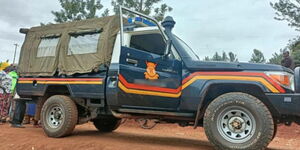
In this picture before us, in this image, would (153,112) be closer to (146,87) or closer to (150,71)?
(146,87)

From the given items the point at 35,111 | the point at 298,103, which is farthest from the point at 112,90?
the point at 298,103

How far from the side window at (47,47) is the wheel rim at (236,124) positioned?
3.98m

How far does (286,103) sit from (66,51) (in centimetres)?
437

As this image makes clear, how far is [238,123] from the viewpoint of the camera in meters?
4.50

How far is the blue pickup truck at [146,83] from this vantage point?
14.7ft

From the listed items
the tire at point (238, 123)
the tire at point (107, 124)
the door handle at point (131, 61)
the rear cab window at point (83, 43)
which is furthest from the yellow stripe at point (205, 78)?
the tire at point (107, 124)

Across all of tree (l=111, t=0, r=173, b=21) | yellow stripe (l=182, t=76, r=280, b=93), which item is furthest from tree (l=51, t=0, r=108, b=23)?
yellow stripe (l=182, t=76, r=280, b=93)

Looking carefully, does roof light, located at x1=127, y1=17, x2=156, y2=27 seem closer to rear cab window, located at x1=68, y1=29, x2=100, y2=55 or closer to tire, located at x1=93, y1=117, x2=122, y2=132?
rear cab window, located at x1=68, y1=29, x2=100, y2=55

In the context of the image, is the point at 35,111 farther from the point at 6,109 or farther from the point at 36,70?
the point at 6,109

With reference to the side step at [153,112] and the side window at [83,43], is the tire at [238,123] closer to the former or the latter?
the side step at [153,112]

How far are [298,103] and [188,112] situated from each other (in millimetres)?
1699

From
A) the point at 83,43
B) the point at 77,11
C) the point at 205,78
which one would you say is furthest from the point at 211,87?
the point at 77,11

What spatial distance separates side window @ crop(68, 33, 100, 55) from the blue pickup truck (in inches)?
0.8

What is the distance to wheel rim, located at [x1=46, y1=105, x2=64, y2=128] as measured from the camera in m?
6.25
